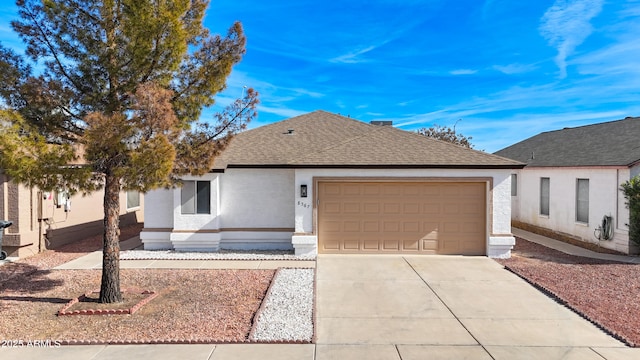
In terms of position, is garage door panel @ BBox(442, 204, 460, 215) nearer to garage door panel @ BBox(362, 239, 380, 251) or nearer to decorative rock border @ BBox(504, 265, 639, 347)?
decorative rock border @ BBox(504, 265, 639, 347)

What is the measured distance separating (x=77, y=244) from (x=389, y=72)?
18.0 meters

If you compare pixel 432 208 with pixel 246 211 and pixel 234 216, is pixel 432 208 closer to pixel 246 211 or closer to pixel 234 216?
pixel 246 211

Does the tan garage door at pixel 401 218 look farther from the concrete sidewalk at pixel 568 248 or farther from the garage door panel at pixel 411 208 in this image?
the concrete sidewalk at pixel 568 248

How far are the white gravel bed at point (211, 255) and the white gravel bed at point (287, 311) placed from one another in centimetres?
196

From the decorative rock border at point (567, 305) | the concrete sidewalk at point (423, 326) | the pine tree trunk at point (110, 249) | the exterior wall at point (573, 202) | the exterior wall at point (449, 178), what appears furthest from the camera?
the exterior wall at point (573, 202)

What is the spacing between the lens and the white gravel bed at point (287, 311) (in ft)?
18.6

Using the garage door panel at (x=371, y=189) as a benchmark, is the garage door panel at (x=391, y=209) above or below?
below

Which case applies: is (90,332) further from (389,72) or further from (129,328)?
(389,72)

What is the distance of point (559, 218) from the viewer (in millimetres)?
14359

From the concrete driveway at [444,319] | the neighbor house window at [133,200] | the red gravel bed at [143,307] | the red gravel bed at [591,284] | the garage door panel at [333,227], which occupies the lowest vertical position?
the concrete driveway at [444,319]

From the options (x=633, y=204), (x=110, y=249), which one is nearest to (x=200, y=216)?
(x=110, y=249)

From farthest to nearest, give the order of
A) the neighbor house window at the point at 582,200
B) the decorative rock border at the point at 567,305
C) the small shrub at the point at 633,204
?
1. the neighbor house window at the point at 582,200
2. the small shrub at the point at 633,204
3. the decorative rock border at the point at 567,305

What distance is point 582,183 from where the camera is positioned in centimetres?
1335

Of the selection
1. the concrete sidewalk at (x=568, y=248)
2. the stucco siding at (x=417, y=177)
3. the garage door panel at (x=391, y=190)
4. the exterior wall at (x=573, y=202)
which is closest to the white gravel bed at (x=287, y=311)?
the stucco siding at (x=417, y=177)
